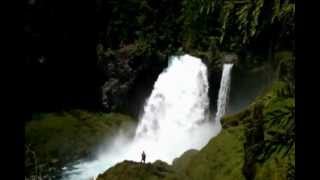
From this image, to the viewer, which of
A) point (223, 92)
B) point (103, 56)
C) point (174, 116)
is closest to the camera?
point (223, 92)

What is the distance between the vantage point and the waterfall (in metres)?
24.2

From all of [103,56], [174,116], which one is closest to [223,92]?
[174,116]

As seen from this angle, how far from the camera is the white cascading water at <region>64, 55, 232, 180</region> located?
24.2 meters

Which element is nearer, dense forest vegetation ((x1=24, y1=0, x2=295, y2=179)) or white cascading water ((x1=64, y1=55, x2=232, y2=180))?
white cascading water ((x1=64, y1=55, x2=232, y2=180))

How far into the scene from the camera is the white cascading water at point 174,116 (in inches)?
954

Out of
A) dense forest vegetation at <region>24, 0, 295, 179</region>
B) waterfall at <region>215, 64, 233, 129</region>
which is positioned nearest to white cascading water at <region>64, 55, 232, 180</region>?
waterfall at <region>215, 64, 233, 129</region>

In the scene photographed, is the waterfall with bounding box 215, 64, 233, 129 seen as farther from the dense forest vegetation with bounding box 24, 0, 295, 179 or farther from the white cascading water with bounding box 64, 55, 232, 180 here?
the dense forest vegetation with bounding box 24, 0, 295, 179

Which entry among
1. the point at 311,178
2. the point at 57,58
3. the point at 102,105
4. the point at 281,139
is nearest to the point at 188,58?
the point at 102,105

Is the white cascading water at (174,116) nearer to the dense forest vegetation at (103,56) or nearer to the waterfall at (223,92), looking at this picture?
the waterfall at (223,92)

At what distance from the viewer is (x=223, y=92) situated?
2434 cm

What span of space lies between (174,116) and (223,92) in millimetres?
2946

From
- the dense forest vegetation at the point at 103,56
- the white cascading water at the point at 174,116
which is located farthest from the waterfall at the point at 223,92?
the dense forest vegetation at the point at 103,56

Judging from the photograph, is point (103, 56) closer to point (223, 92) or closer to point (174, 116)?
point (174, 116)

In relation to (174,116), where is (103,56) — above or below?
above
